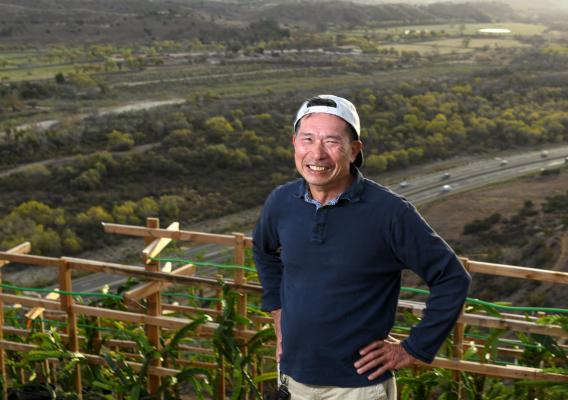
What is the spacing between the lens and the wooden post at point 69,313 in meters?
4.10

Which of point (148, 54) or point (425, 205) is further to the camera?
point (148, 54)

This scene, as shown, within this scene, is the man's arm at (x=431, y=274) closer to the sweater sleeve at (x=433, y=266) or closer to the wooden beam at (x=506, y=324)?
the sweater sleeve at (x=433, y=266)

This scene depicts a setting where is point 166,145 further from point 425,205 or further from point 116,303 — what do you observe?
point 116,303

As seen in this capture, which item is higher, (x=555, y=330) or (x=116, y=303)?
(x=555, y=330)

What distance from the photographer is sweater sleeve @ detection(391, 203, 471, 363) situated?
2359 millimetres

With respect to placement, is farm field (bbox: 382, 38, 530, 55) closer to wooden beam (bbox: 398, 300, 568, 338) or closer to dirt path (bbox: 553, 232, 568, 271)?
dirt path (bbox: 553, 232, 568, 271)

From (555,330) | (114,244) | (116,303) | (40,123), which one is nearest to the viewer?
(555,330)

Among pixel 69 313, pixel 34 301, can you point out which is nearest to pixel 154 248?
pixel 69 313

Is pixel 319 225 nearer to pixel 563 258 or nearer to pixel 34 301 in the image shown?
pixel 34 301

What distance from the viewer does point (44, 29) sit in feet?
342

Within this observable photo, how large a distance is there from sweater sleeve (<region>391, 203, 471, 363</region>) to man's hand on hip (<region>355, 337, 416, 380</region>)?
122 millimetres

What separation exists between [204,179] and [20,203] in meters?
10.4

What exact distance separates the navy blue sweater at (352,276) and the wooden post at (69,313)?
1.87 m

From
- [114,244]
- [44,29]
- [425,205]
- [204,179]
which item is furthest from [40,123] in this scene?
[44,29]
